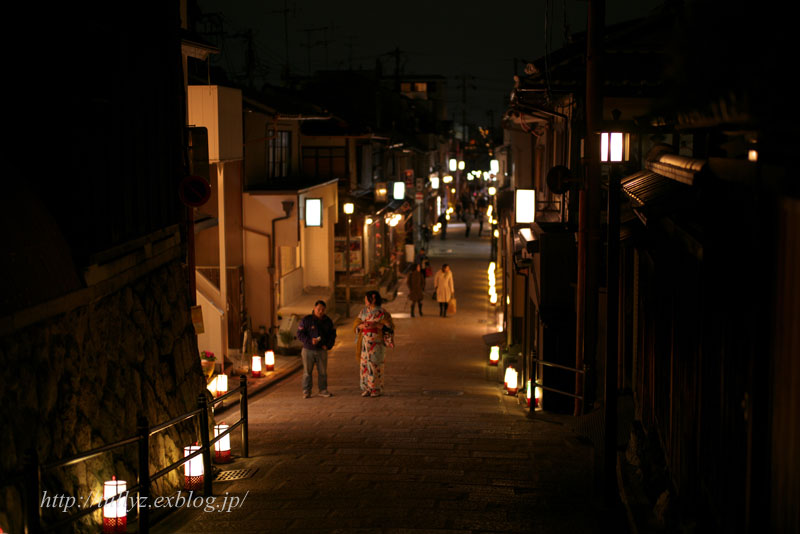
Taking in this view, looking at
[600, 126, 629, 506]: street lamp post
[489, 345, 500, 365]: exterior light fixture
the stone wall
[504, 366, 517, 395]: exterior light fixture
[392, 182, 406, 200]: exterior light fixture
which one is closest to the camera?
the stone wall

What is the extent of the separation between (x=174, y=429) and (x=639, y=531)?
6219 millimetres

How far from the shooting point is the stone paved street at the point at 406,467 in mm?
9188

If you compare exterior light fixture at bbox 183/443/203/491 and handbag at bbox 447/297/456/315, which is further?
handbag at bbox 447/297/456/315

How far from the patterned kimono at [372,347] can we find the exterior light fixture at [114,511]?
30.6ft

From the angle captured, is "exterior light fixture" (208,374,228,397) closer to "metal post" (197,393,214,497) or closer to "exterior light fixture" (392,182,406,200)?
"metal post" (197,393,214,497)

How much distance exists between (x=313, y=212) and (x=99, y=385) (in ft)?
61.6

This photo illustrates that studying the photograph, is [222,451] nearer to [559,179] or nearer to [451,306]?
[559,179]

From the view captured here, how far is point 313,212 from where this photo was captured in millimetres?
27500

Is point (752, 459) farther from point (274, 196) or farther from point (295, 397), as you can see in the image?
point (274, 196)

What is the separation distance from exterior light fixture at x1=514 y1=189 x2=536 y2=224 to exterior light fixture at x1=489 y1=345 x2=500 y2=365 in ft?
12.9

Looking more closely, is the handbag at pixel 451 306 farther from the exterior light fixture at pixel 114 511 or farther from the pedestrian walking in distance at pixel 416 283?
the exterior light fixture at pixel 114 511

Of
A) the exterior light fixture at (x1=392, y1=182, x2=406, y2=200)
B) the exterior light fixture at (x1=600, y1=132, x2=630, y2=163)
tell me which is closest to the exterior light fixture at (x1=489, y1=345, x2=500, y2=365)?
the exterior light fixture at (x1=600, y1=132, x2=630, y2=163)

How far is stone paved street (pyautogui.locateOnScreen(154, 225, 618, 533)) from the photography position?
9188 millimetres

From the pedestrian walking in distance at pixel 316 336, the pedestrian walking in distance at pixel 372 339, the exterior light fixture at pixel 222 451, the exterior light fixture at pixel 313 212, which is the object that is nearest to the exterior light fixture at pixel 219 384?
the pedestrian walking in distance at pixel 316 336
